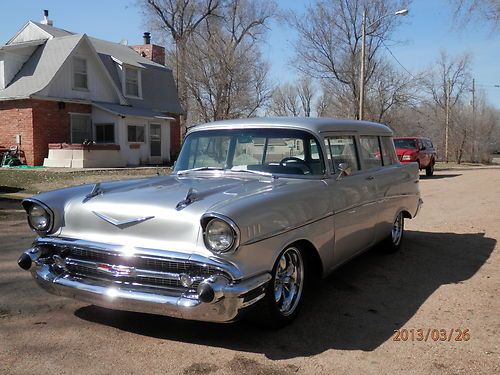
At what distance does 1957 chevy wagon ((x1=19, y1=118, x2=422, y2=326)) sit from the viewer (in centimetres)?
324

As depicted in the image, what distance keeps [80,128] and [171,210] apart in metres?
21.3

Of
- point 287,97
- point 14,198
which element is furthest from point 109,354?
point 287,97

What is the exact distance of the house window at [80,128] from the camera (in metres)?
22.9

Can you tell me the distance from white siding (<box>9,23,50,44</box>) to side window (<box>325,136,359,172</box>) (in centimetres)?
2262

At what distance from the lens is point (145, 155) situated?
25016mm

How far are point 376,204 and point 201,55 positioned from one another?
30892 millimetres

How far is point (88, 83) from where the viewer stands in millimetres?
23375

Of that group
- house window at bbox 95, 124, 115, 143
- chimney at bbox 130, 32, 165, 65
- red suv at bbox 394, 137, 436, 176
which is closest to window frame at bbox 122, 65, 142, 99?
house window at bbox 95, 124, 115, 143

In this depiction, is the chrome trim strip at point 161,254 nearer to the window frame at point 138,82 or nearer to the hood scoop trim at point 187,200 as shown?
the hood scoop trim at point 187,200

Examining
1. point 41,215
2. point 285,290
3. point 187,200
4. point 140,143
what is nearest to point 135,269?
point 187,200

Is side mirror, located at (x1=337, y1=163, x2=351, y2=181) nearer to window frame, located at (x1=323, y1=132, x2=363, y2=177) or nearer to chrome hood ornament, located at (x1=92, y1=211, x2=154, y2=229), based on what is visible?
window frame, located at (x1=323, y1=132, x2=363, y2=177)

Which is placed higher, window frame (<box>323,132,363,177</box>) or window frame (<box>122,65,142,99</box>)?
window frame (<box>122,65,142,99</box>)

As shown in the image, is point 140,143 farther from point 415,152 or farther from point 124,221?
point 124,221
